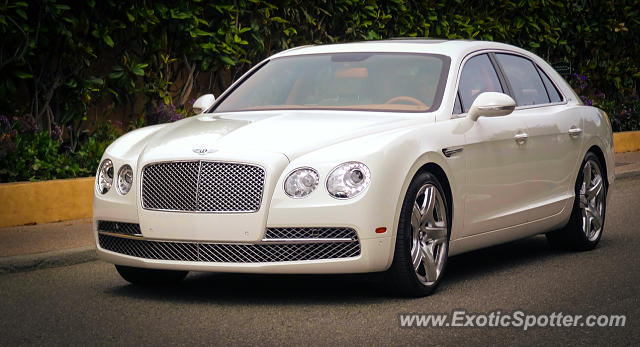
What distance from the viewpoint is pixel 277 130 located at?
7.21 metres

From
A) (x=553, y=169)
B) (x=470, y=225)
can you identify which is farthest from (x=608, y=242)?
(x=470, y=225)

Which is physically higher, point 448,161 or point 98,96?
point 448,161

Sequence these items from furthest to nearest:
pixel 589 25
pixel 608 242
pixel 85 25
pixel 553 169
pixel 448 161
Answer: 1. pixel 589 25
2. pixel 85 25
3. pixel 608 242
4. pixel 553 169
5. pixel 448 161

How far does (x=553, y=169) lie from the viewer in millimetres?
8828

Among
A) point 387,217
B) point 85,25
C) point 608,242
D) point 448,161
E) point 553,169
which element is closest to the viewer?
point 387,217

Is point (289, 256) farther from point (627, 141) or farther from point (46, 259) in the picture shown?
point (627, 141)

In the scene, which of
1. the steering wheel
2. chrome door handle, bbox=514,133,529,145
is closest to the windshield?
the steering wheel

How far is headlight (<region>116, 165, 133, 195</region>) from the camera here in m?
7.24

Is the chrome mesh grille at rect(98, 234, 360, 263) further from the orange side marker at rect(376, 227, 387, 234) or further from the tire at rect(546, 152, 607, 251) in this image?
the tire at rect(546, 152, 607, 251)

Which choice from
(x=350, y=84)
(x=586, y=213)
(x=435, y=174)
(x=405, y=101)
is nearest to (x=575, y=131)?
(x=586, y=213)

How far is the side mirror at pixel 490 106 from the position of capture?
306 inches

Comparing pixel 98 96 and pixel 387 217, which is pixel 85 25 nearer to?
pixel 98 96

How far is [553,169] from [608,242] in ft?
4.30

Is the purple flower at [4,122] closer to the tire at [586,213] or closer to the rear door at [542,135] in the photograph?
the rear door at [542,135]
